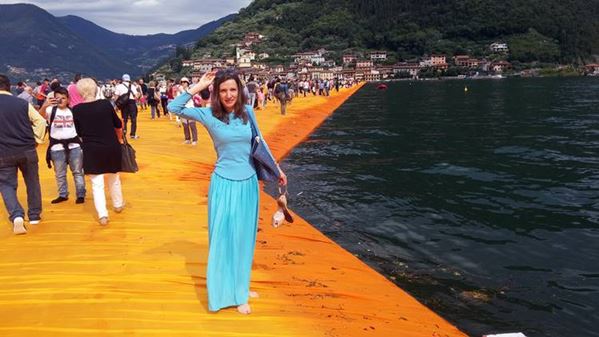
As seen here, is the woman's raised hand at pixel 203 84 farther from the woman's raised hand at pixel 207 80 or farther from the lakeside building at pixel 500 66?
the lakeside building at pixel 500 66

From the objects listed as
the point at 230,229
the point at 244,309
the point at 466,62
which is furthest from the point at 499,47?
the point at 230,229

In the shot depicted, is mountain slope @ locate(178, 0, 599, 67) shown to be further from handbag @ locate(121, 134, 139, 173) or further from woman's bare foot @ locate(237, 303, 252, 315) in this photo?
woman's bare foot @ locate(237, 303, 252, 315)

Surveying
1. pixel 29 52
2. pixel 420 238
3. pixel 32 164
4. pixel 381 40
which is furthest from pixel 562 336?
pixel 29 52

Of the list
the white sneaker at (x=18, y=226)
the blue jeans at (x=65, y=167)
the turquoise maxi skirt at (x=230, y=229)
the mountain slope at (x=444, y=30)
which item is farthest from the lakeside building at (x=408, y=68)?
the turquoise maxi skirt at (x=230, y=229)

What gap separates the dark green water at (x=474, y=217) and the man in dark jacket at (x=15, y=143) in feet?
16.0

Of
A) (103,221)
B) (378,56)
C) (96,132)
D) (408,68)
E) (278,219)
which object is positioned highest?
(378,56)

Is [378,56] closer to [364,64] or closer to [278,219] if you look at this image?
[364,64]

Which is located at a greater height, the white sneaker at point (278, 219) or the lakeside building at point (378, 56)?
the lakeside building at point (378, 56)

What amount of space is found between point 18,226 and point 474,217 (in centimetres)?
794

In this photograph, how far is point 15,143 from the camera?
6676mm

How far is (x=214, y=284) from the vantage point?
4.50 meters

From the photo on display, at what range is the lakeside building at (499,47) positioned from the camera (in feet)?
512

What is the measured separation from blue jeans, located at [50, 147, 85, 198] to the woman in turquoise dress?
14.3ft

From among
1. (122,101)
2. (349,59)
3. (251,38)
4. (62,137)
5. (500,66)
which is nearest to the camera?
(62,137)
